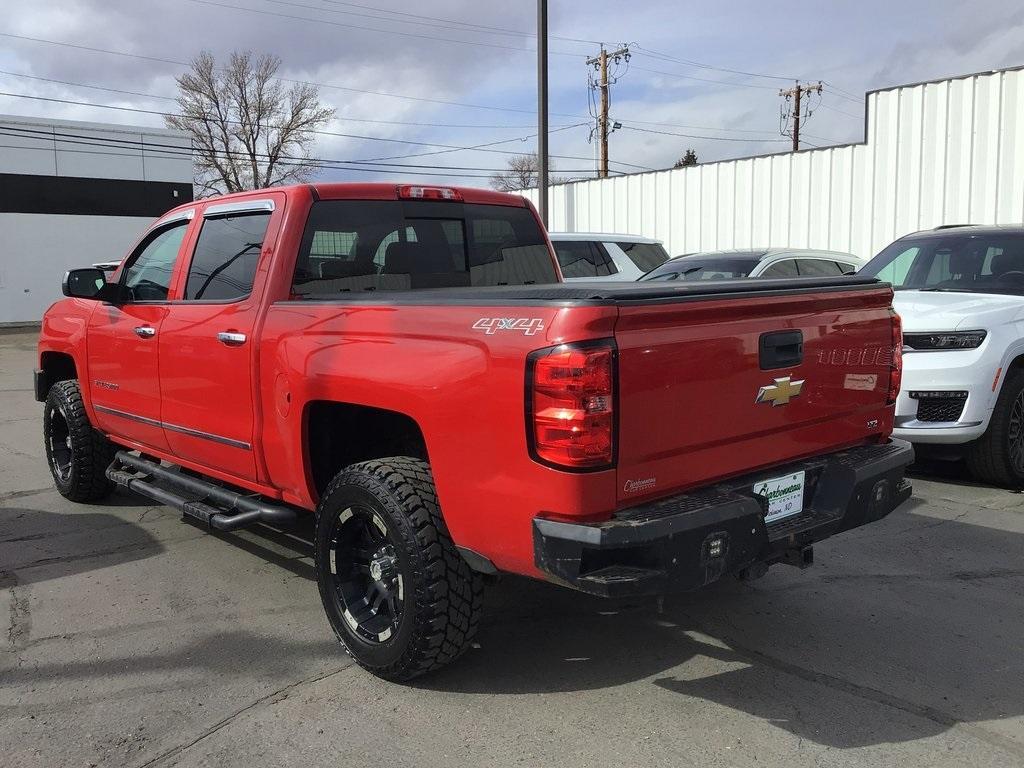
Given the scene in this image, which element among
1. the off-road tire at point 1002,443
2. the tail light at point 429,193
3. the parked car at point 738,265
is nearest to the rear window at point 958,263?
the off-road tire at point 1002,443

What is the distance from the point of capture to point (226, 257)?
175 inches

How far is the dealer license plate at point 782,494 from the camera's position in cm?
319

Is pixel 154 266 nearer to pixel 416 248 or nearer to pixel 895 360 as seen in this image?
pixel 416 248

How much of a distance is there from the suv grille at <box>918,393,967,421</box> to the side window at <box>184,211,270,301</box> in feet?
14.8

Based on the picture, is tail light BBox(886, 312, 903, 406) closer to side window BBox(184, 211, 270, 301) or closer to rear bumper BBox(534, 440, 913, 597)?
rear bumper BBox(534, 440, 913, 597)

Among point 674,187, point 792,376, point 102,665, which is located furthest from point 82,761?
point 674,187

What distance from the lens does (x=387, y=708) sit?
3236 mm

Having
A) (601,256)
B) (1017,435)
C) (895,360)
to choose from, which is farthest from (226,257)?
(601,256)

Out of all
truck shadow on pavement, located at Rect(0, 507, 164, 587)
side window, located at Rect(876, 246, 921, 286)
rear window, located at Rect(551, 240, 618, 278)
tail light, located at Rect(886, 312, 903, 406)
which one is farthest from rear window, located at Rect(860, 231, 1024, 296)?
truck shadow on pavement, located at Rect(0, 507, 164, 587)

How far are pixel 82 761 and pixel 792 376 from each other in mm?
2861

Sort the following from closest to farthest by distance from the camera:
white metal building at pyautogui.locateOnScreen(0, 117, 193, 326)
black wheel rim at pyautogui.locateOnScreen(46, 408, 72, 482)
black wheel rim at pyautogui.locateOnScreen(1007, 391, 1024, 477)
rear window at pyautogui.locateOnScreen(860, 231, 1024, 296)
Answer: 1. black wheel rim at pyautogui.locateOnScreen(1007, 391, 1024, 477)
2. black wheel rim at pyautogui.locateOnScreen(46, 408, 72, 482)
3. rear window at pyautogui.locateOnScreen(860, 231, 1024, 296)
4. white metal building at pyautogui.locateOnScreen(0, 117, 193, 326)

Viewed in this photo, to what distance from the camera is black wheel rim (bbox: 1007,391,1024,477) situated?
20.2ft

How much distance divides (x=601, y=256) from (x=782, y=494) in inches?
341

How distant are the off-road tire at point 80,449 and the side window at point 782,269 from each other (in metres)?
6.87
